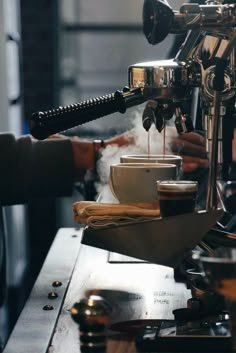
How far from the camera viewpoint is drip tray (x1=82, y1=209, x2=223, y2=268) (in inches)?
→ 36.2

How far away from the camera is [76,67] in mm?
4691

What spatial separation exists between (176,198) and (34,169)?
1.24m

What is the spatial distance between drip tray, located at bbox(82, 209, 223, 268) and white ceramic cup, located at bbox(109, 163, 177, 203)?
0.74 feet

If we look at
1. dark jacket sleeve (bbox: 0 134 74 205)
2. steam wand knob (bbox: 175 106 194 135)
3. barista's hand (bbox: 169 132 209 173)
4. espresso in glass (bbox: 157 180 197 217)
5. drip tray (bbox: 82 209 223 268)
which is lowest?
dark jacket sleeve (bbox: 0 134 74 205)

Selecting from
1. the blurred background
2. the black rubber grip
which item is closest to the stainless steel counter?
the black rubber grip

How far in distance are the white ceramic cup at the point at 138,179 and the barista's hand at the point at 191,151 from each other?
52 centimetres

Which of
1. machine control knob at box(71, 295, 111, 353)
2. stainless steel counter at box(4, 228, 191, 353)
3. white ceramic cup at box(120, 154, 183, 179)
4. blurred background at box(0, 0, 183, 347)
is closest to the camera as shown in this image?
machine control knob at box(71, 295, 111, 353)

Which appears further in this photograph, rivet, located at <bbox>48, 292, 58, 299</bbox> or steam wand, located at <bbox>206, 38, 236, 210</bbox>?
rivet, located at <bbox>48, 292, 58, 299</bbox>

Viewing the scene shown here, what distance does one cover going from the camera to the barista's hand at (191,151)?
5.70 ft

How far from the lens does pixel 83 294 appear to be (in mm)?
1047

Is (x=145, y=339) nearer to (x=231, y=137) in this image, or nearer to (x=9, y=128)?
(x=231, y=137)

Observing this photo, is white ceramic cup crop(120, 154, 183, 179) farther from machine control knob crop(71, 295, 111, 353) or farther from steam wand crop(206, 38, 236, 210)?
machine control knob crop(71, 295, 111, 353)

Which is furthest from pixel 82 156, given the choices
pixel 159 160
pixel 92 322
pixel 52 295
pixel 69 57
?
pixel 69 57

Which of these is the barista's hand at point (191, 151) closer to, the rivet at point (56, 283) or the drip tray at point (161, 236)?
the rivet at point (56, 283)
